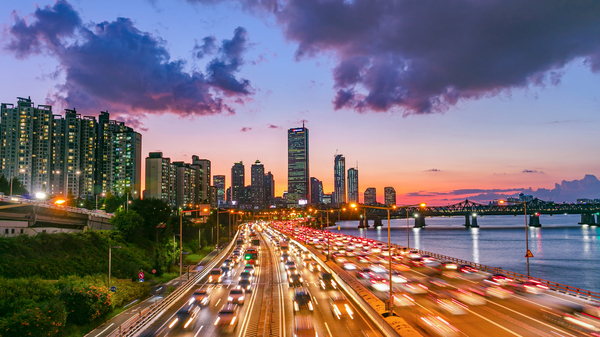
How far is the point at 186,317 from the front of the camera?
3338 centimetres

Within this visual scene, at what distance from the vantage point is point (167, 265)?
6981cm

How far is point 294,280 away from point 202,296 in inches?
532

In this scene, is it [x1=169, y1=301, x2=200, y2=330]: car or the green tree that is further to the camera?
the green tree

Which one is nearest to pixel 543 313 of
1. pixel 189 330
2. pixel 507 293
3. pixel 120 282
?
pixel 507 293

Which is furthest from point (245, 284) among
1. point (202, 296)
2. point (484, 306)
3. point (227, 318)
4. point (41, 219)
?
point (41, 219)

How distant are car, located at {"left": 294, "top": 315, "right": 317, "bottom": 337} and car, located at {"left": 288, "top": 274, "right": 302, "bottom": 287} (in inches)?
680

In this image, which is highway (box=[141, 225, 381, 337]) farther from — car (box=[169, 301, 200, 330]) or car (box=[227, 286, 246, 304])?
car (box=[227, 286, 246, 304])

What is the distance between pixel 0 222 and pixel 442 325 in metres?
57.2

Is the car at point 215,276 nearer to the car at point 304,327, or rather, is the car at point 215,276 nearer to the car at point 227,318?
the car at point 227,318

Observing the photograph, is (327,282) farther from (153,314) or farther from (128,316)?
(153,314)

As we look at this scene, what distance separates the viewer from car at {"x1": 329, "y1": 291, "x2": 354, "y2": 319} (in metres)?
33.5

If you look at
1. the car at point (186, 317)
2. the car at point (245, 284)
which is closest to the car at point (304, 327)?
the car at point (186, 317)

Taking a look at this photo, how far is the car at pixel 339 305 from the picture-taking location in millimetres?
33469

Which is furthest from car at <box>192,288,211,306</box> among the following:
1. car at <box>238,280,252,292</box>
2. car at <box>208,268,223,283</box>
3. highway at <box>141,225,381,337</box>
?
car at <box>208,268,223,283</box>
